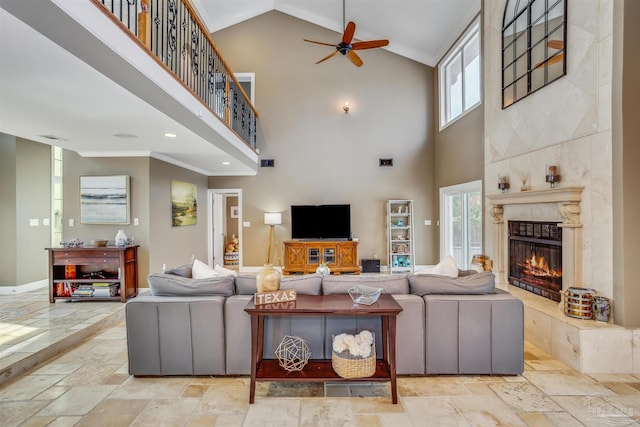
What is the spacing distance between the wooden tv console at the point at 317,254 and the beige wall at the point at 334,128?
63 cm

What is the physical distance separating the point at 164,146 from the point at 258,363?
357cm

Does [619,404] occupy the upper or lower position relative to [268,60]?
lower

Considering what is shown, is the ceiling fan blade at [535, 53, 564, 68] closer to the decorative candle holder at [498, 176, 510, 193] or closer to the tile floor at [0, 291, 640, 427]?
the decorative candle holder at [498, 176, 510, 193]

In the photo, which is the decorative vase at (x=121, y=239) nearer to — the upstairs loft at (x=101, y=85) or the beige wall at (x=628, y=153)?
the upstairs loft at (x=101, y=85)

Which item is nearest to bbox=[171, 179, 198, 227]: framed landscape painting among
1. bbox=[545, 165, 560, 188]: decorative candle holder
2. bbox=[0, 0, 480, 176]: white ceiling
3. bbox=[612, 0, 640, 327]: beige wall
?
bbox=[0, 0, 480, 176]: white ceiling

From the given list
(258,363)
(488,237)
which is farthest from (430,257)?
(258,363)

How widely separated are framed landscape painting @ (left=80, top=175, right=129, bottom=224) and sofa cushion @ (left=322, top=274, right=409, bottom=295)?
157 inches

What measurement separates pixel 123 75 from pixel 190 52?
200 centimetres

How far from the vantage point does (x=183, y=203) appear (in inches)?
248

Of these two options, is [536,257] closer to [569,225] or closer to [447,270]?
[569,225]

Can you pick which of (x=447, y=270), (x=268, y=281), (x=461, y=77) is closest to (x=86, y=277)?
(x=268, y=281)

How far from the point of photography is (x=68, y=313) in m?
4.09

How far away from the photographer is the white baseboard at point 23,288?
201 inches

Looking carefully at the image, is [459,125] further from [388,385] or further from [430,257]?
[388,385]
